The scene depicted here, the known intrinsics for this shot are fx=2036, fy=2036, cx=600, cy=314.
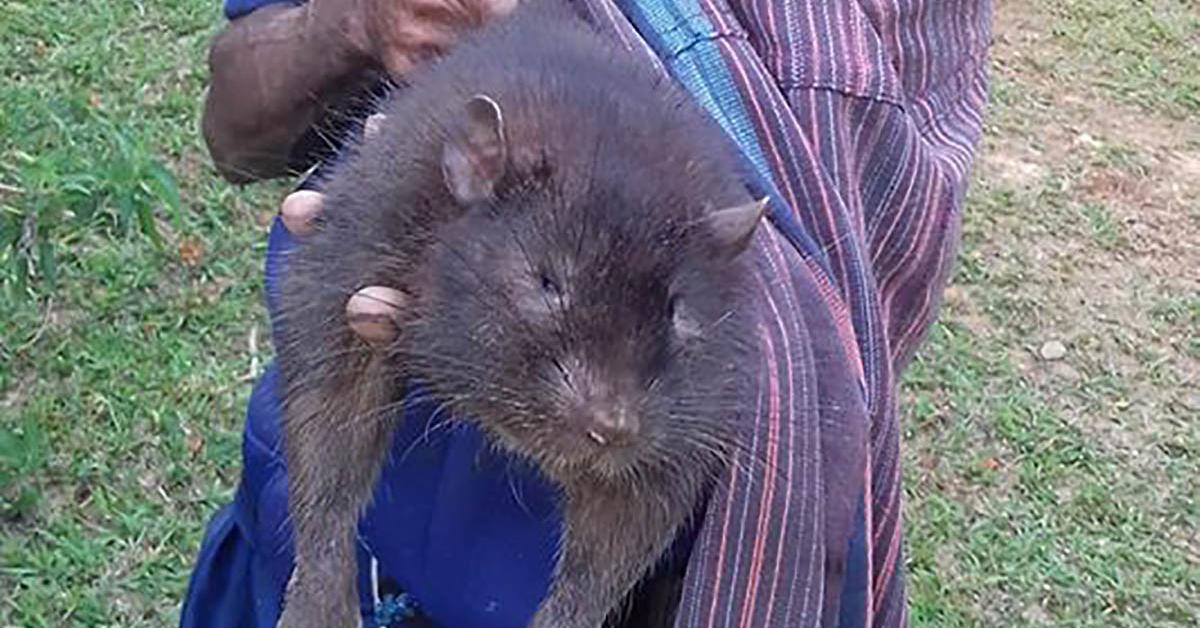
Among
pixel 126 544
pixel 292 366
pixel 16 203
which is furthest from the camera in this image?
pixel 126 544

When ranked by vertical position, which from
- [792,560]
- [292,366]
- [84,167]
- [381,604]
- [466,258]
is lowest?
[84,167]

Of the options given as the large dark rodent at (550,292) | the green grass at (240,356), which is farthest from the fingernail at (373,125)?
the green grass at (240,356)

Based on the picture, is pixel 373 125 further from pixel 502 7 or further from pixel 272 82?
pixel 272 82

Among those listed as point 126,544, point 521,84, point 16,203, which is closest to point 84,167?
point 16,203

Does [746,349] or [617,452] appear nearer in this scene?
[617,452]

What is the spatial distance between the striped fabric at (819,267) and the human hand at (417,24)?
14 centimetres

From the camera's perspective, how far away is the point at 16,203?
3.37m

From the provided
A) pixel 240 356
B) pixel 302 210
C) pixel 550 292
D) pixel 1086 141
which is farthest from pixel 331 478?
pixel 1086 141

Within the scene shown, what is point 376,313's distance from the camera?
5.81 ft

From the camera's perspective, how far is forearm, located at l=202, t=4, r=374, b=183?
2188mm

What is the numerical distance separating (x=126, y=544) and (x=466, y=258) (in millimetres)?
2639

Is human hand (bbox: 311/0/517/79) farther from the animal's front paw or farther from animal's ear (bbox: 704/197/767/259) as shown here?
the animal's front paw

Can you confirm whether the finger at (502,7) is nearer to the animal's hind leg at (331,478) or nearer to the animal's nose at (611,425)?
the animal's hind leg at (331,478)

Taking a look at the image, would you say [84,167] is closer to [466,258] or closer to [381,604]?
[381,604]
